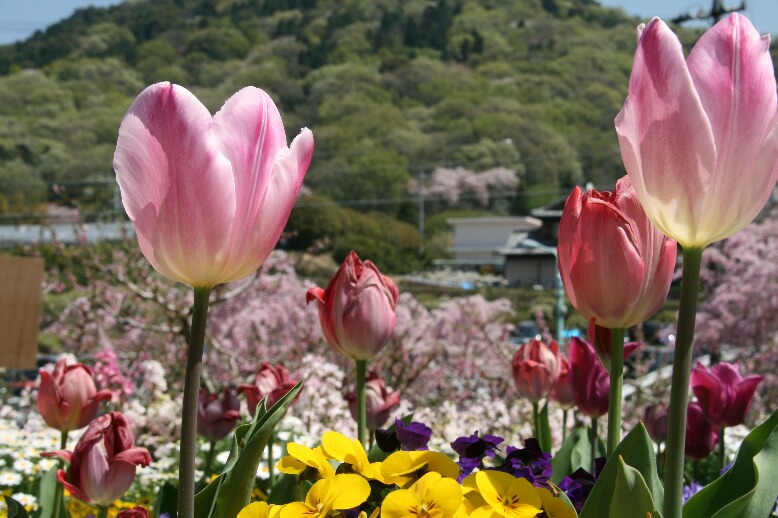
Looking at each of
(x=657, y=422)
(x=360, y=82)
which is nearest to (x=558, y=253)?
(x=657, y=422)

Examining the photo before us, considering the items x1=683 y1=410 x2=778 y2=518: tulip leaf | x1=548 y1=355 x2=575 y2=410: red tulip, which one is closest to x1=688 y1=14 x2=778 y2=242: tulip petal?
x1=683 y1=410 x2=778 y2=518: tulip leaf

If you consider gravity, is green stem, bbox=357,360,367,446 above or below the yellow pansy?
below

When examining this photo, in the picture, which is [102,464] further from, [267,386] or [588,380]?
[588,380]

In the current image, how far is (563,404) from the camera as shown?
2.25m

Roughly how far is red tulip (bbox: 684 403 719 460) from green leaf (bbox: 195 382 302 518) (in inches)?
48.7

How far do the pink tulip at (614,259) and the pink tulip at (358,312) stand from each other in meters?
0.52

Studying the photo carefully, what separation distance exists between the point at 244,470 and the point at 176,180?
33 centimetres

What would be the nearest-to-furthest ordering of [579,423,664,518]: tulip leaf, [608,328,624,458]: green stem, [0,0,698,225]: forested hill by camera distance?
[579,423,664,518]: tulip leaf < [608,328,624,458]: green stem < [0,0,698,225]: forested hill

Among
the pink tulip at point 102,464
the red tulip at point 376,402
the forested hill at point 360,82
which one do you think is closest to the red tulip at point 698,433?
the red tulip at point 376,402

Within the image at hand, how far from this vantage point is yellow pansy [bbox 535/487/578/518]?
90 centimetres

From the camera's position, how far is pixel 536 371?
2.09 m

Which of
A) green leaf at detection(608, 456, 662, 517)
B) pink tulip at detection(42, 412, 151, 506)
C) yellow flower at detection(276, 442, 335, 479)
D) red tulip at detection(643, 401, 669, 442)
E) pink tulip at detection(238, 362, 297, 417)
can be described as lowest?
red tulip at detection(643, 401, 669, 442)

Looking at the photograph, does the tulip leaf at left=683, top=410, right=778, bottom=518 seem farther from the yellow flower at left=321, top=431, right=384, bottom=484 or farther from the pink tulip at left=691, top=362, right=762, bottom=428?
the pink tulip at left=691, top=362, right=762, bottom=428

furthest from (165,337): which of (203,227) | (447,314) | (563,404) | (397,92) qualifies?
(397,92)
